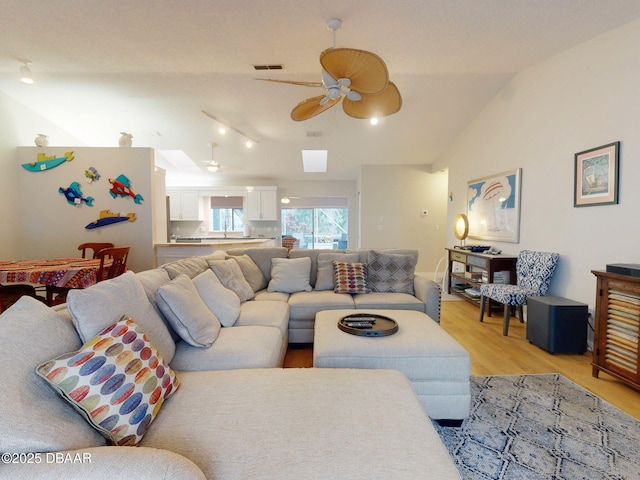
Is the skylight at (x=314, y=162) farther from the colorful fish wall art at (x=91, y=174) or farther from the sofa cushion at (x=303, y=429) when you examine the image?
the sofa cushion at (x=303, y=429)

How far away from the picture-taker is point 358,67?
→ 6.08 feet

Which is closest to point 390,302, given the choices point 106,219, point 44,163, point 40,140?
point 106,219

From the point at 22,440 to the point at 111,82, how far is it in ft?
14.3

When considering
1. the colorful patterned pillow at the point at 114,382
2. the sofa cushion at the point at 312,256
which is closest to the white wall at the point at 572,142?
the sofa cushion at the point at 312,256

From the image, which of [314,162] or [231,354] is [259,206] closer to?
[314,162]

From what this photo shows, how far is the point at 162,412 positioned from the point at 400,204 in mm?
5841

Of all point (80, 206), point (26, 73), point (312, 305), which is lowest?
point (312, 305)

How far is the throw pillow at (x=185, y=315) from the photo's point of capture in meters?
1.60

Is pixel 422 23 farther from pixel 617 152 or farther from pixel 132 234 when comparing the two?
pixel 132 234

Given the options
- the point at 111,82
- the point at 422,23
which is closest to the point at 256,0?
the point at 422,23

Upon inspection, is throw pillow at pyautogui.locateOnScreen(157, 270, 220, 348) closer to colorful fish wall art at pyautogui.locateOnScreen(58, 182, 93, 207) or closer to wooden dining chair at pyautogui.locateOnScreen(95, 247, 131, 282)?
wooden dining chair at pyautogui.locateOnScreen(95, 247, 131, 282)

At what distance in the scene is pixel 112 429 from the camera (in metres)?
0.89

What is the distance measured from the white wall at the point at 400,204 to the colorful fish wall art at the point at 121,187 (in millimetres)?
4221

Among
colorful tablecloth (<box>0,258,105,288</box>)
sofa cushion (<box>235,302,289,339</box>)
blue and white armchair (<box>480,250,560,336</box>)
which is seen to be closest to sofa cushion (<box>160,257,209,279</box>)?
sofa cushion (<box>235,302,289,339</box>)
